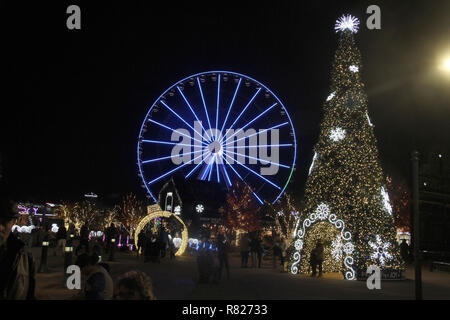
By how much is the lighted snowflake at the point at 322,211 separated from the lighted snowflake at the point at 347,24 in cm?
652

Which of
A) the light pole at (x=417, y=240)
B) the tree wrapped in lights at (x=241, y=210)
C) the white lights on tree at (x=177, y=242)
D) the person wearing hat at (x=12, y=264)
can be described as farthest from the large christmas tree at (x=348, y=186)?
the tree wrapped in lights at (x=241, y=210)

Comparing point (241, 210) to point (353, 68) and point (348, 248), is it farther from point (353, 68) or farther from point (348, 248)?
point (348, 248)

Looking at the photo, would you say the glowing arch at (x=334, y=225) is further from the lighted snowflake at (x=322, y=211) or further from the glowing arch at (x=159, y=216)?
the glowing arch at (x=159, y=216)

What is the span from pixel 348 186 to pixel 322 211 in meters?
1.30

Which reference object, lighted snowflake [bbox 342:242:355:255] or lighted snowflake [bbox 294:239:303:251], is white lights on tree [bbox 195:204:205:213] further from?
lighted snowflake [bbox 342:242:355:255]

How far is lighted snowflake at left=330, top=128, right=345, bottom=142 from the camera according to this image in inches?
708

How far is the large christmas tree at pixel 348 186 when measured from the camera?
55.0 feet

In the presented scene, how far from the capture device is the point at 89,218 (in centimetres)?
6844

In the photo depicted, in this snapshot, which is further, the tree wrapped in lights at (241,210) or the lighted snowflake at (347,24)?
the tree wrapped in lights at (241,210)

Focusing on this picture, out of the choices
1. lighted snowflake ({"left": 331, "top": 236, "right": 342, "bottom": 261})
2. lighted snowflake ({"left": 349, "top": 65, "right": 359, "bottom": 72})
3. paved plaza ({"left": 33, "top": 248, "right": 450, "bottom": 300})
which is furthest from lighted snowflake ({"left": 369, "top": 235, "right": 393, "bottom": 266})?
lighted snowflake ({"left": 349, "top": 65, "right": 359, "bottom": 72})

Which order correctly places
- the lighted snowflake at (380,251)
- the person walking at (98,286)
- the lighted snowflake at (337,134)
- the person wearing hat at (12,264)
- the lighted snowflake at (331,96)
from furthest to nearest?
1. the lighted snowflake at (331,96)
2. the lighted snowflake at (337,134)
3. the lighted snowflake at (380,251)
4. the person walking at (98,286)
5. the person wearing hat at (12,264)

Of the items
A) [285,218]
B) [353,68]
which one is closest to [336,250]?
[353,68]

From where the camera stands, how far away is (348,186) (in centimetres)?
1753
